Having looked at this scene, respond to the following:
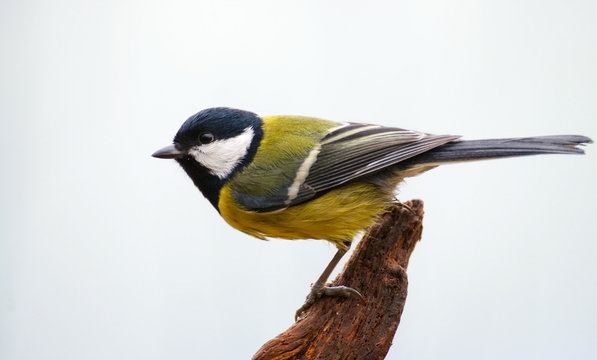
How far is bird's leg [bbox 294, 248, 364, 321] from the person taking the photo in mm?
2240

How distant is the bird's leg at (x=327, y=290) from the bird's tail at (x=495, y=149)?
0.44 metres

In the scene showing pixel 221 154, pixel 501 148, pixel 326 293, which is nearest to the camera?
pixel 501 148

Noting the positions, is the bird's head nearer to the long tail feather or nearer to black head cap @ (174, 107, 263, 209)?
black head cap @ (174, 107, 263, 209)

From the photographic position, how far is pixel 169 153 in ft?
6.97

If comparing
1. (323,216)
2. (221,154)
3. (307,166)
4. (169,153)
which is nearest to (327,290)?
(323,216)

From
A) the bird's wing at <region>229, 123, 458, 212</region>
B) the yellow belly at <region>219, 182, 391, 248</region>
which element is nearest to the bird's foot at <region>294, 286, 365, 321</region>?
the yellow belly at <region>219, 182, 391, 248</region>

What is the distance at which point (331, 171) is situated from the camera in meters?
2.16

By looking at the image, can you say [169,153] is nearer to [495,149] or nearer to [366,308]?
[366,308]

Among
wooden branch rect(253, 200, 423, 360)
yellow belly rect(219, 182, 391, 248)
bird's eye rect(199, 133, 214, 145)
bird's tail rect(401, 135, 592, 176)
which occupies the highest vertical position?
bird's tail rect(401, 135, 592, 176)

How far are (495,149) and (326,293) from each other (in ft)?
2.60

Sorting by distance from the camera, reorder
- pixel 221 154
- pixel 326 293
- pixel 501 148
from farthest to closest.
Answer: pixel 326 293, pixel 221 154, pixel 501 148

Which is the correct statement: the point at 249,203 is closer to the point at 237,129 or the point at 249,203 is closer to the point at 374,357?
the point at 237,129

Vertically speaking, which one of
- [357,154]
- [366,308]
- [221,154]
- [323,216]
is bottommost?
[366,308]

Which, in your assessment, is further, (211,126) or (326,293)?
(326,293)
